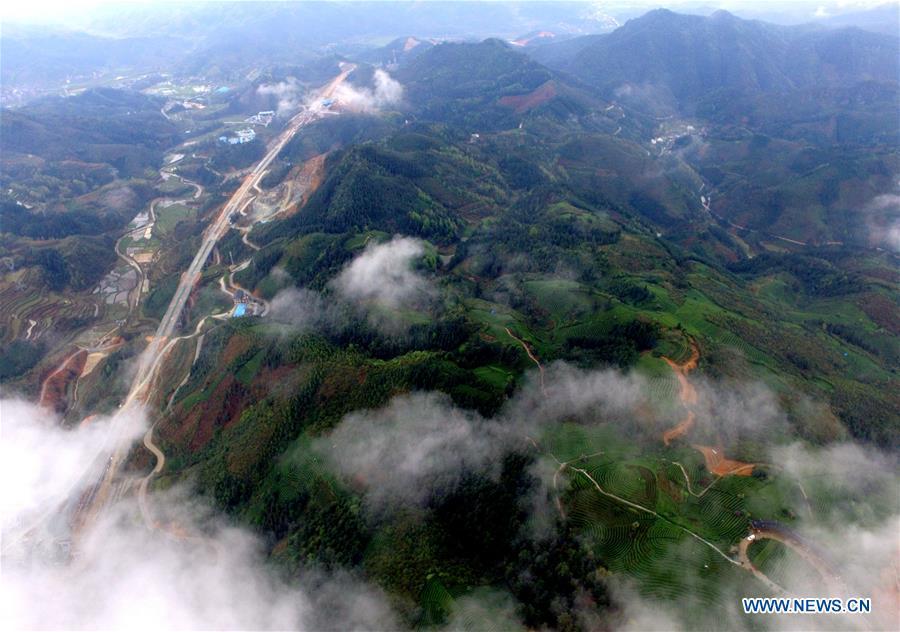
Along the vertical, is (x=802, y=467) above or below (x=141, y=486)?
above

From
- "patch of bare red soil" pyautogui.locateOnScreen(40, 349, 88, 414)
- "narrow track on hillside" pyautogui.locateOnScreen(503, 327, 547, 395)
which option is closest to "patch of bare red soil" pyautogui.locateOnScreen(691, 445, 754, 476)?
"narrow track on hillside" pyautogui.locateOnScreen(503, 327, 547, 395)

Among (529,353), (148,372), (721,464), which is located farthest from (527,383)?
(148,372)

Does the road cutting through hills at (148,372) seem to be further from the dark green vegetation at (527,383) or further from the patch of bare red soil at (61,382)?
the patch of bare red soil at (61,382)

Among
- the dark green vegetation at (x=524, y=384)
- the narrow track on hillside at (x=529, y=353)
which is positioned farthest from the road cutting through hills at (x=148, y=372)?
the narrow track on hillside at (x=529, y=353)

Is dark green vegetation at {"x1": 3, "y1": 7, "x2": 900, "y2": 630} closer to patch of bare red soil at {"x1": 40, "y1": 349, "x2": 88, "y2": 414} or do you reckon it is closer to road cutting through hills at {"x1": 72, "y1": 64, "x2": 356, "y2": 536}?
road cutting through hills at {"x1": 72, "y1": 64, "x2": 356, "y2": 536}

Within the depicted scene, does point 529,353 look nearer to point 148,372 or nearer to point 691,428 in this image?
point 691,428

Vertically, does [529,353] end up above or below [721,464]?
below

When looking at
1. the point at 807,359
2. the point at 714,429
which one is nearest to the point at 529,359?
the point at 714,429

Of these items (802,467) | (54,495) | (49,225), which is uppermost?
(802,467)

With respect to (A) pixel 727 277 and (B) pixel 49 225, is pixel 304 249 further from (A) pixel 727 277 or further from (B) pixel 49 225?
(A) pixel 727 277

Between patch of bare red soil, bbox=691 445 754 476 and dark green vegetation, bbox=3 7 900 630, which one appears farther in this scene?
patch of bare red soil, bbox=691 445 754 476

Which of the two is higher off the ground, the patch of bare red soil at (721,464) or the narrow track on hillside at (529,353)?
the patch of bare red soil at (721,464)
